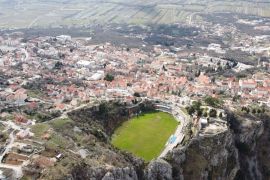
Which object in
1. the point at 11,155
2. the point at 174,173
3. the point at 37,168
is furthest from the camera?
the point at 174,173

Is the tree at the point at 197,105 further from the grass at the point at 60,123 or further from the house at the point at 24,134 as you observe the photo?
the house at the point at 24,134

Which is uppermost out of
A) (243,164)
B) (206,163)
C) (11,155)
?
(11,155)

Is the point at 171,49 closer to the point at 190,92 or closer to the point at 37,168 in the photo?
the point at 190,92

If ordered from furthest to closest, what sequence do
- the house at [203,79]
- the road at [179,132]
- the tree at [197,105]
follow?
the house at [203,79], the tree at [197,105], the road at [179,132]

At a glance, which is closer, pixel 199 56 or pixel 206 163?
pixel 206 163

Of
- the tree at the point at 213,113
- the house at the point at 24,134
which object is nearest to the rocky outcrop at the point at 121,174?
the house at the point at 24,134

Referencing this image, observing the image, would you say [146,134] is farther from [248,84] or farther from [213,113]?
[248,84]

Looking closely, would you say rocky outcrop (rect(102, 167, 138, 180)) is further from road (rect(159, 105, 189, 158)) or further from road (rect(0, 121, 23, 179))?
road (rect(0, 121, 23, 179))

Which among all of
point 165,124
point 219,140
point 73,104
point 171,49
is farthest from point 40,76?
point 171,49
